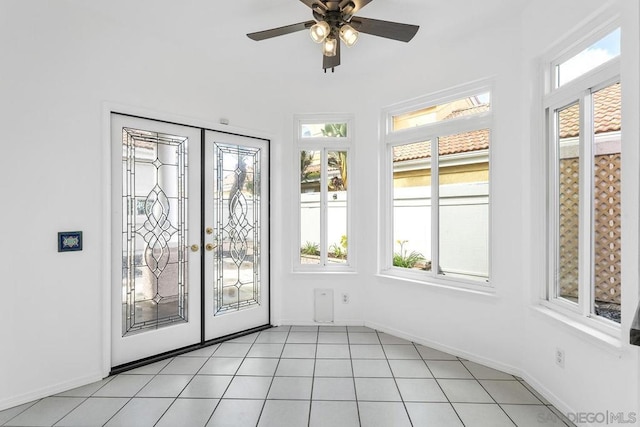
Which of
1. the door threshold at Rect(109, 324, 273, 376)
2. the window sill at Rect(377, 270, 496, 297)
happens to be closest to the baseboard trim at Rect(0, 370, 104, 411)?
the door threshold at Rect(109, 324, 273, 376)

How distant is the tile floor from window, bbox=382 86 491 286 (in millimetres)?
874

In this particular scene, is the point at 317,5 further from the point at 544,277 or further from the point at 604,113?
the point at 544,277

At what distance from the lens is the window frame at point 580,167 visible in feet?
6.32

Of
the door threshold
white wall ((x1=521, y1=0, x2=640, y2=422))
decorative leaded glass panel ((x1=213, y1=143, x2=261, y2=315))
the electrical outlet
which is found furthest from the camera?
decorative leaded glass panel ((x1=213, y1=143, x2=261, y2=315))

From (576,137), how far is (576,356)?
141 cm

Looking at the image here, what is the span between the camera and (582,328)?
196 cm

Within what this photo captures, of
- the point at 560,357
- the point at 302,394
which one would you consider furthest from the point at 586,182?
the point at 302,394

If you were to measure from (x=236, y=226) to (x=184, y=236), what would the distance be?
0.56 m

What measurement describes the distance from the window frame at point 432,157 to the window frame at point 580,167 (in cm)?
43

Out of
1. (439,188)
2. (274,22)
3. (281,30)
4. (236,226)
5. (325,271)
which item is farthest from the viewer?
(325,271)

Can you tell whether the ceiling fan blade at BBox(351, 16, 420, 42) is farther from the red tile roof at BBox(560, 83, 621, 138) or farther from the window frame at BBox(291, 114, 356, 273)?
the window frame at BBox(291, 114, 356, 273)

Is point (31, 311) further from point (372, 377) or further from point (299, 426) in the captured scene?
point (372, 377)

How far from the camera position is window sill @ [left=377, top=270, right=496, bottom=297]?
2.77 metres

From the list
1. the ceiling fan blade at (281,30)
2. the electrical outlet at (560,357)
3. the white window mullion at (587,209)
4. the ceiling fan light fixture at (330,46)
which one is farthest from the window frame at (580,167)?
the ceiling fan blade at (281,30)
